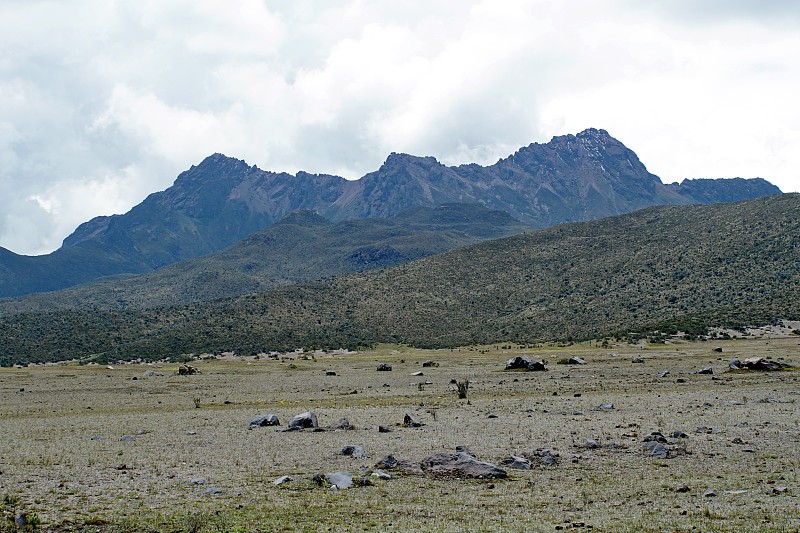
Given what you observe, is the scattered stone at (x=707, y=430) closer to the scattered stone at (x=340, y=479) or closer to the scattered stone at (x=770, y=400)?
the scattered stone at (x=770, y=400)

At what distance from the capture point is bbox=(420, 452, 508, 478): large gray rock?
19688mm

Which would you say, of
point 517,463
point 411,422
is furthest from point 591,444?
point 411,422

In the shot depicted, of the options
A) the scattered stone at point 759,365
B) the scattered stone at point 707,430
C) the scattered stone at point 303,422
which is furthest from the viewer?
the scattered stone at point 759,365

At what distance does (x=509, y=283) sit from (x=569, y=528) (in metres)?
121

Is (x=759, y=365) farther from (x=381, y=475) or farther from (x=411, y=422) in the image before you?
(x=381, y=475)

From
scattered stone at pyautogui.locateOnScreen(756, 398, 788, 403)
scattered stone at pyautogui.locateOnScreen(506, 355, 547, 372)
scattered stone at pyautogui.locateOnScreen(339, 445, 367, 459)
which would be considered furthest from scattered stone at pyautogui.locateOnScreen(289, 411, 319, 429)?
scattered stone at pyautogui.locateOnScreen(506, 355, 547, 372)

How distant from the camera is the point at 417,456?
2297 cm

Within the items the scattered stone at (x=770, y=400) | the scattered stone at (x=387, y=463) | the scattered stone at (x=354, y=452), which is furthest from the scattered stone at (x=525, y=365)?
the scattered stone at (x=387, y=463)

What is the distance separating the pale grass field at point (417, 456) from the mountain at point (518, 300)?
53.0m

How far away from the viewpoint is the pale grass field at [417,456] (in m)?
15.5

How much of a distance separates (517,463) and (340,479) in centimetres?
576

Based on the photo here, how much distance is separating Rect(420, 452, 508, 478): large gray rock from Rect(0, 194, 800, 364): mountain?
76.0 meters

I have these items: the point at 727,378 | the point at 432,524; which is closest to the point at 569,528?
the point at 432,524

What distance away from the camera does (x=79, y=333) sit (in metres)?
116
